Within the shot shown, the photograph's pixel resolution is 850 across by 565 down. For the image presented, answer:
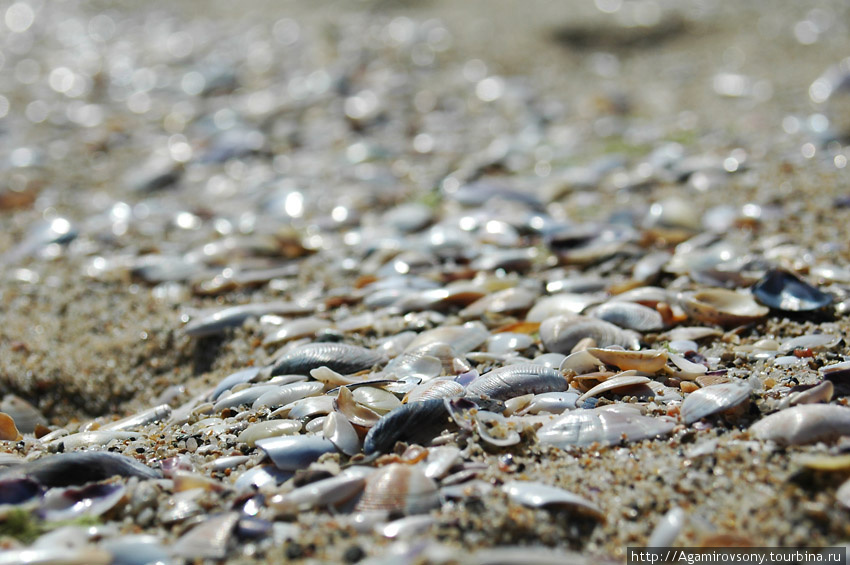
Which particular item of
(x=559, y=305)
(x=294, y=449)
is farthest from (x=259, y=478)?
(x=559, y=305)

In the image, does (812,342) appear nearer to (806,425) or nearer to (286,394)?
(806,425)

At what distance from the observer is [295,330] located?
255cm

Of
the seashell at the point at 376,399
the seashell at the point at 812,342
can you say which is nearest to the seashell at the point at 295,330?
the seashell at the point at 376,399

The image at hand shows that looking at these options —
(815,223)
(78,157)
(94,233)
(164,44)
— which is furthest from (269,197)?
(164,44)

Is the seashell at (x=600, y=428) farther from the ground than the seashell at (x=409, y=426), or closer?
closer

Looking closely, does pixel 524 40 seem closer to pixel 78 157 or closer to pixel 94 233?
pixel 78 157

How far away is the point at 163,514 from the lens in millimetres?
1561

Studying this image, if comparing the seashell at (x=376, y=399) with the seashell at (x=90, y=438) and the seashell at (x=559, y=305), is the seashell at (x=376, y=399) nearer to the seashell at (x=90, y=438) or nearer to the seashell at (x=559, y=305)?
the seashell at (x=90, y=438)

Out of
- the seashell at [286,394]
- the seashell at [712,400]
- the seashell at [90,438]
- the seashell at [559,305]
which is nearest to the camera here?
the seashell at [712,400]

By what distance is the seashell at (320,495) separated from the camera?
5.01 feet

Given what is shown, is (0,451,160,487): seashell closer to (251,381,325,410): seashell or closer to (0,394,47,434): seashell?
(251,381,325,410): seashell

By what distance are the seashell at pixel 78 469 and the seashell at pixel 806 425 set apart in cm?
133

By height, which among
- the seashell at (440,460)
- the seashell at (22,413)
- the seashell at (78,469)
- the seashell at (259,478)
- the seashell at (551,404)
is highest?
the seashell at (78,469)

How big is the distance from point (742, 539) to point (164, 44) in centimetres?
736
